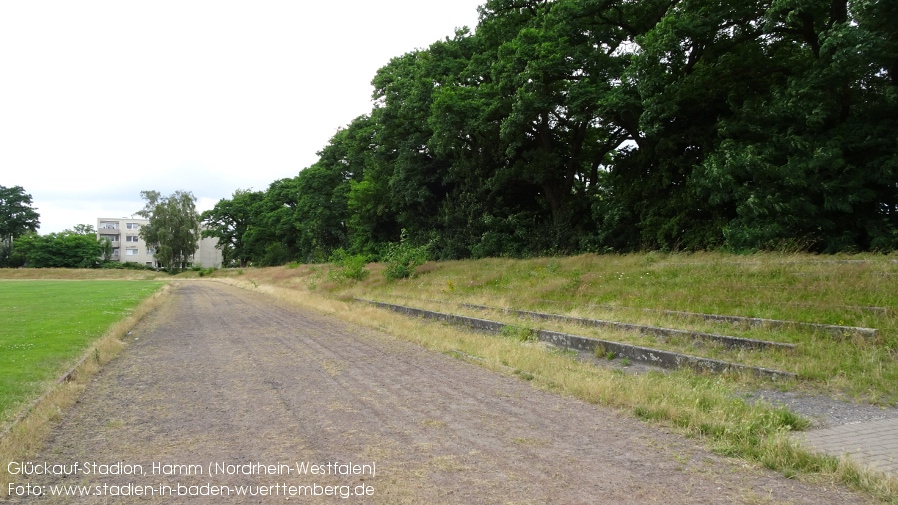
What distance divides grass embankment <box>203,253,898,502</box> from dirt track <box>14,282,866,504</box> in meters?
0.39

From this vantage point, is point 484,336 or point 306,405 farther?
point 484,336

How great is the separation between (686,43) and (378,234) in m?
31.7

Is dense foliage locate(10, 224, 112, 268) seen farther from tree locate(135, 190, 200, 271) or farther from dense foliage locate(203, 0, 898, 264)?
dense foliage locate(203, 0, 898, 264)

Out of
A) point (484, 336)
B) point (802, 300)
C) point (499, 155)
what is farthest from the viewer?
point (499, 155)

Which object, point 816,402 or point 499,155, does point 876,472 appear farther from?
point 499,155

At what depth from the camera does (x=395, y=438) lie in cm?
582

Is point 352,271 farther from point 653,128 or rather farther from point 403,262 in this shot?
point 653,128

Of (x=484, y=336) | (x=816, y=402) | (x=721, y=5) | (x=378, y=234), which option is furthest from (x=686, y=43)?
(x=378, y=234)

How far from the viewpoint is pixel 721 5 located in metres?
18.3

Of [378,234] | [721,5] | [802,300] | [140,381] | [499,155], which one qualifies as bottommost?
[140,381]

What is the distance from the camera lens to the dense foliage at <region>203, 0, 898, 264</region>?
51.4 ft

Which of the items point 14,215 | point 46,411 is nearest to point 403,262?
point 46,411

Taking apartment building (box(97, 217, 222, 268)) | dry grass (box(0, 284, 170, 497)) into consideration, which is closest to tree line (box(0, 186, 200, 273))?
apartment building (box(97, 217, 222, 268))

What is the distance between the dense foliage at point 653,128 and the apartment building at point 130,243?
95.8 metres
